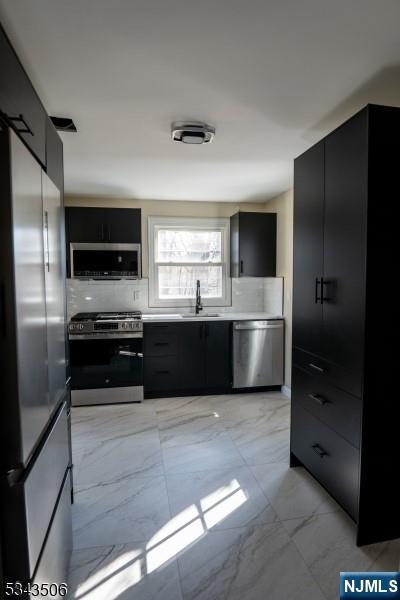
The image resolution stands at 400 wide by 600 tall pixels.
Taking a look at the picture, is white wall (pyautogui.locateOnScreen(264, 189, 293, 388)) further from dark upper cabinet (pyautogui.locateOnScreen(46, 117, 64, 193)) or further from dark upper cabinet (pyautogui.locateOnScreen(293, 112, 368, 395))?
dark upper cabinet (pyautogui.locateOnScreen(46, 117, 64, 193))

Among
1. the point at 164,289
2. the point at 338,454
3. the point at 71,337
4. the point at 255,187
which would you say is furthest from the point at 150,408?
the point at 255,187

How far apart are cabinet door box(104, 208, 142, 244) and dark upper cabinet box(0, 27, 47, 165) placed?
2425mm

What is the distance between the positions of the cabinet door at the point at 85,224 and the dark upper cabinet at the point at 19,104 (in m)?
2.41

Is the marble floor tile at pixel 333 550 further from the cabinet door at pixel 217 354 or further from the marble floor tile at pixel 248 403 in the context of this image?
the cabinet door at pixel 217 354

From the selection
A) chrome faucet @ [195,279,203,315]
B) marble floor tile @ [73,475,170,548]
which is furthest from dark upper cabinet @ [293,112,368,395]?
chrome faucet @ [195,279,203,315]

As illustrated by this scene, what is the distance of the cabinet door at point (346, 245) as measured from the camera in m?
1.70

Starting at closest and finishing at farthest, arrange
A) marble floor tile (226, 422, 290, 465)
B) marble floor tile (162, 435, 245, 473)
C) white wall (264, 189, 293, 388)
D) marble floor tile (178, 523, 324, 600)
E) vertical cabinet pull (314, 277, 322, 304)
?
marble floor tile (178, 523, 324, 600) < vertical cabinet pull (314, 277, 322, 304) < marble floor tile (162, 435, 245, 473) < marble floor tile (226, 422, 290, 465) < white wall (264, 189, 293, 388)

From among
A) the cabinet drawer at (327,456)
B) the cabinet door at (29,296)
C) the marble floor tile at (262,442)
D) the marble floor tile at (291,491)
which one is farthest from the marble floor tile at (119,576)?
the marble floor tile at (262,442)

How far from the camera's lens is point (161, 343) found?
3.92m

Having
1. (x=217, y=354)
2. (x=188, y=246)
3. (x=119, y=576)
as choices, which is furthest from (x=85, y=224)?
(x=119, y=576)

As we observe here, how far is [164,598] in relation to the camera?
1492 millimetres

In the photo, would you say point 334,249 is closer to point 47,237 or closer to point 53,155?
point 47,237

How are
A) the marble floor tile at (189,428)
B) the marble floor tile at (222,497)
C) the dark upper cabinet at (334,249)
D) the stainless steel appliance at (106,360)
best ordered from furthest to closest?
the stainless steel appliance at (106,360)
the marble floor tile at (189,428)
the marble floor tile at (222,497)
the dark upper cabinet at (334,249)

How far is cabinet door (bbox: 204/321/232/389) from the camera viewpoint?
13.1 ft
